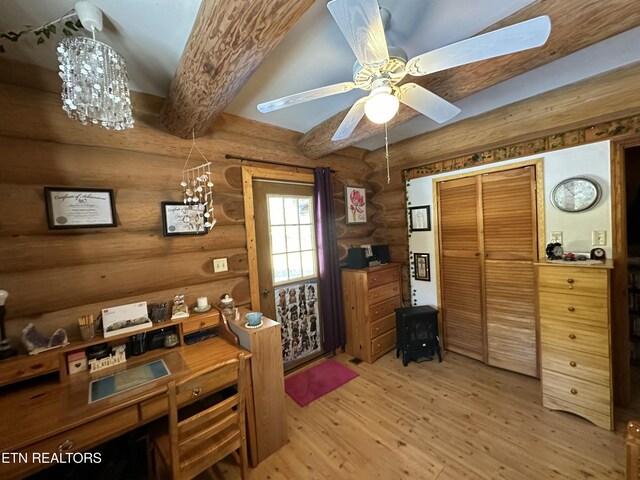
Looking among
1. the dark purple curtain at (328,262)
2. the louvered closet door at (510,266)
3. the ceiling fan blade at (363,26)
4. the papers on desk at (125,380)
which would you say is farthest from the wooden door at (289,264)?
the louvered closet door at (510,266)

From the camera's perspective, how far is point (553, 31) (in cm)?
116

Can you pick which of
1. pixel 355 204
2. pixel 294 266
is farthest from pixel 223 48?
pixel 355 204

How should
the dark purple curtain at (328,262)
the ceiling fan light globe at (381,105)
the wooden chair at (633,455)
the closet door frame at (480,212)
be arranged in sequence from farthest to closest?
the dark purple curtain at (328,262) → the closet door frame at (480,212) → the ceiling fan light globe at (381,105) → the wooden chair at (633,455)

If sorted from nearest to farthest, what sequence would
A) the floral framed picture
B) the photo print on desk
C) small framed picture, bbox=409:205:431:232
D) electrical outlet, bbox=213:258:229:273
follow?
electrical outlet, bbox=213:258:229:273
the photo print on desk
small framed picture, bbox=409:205:431:232
the floral framed picture

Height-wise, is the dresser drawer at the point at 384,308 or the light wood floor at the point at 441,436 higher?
the dresser drawer at the point at 384,308

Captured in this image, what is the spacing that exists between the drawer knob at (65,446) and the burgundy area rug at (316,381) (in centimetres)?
153

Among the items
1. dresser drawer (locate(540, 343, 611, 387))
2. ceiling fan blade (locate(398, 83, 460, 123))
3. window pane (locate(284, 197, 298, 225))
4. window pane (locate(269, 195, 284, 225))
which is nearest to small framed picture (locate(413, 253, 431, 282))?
dresser drawer (locate(540, 343, 611, 387))

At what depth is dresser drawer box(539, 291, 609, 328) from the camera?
1.68 meters

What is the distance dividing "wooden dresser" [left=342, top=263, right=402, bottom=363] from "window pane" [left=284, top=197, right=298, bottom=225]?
856 millimetres

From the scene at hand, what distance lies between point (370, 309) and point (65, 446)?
2356 millimetres

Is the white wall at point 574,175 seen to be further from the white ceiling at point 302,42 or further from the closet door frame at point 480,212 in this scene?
the white ceiling at point 302,42

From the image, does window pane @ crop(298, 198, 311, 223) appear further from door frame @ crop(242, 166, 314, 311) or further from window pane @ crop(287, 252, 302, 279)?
door frame @ crop(242, 166, 314, 311)

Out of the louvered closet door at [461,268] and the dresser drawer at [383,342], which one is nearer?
the louvered closet door at [461,268]

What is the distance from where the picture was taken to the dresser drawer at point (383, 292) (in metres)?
2.74
